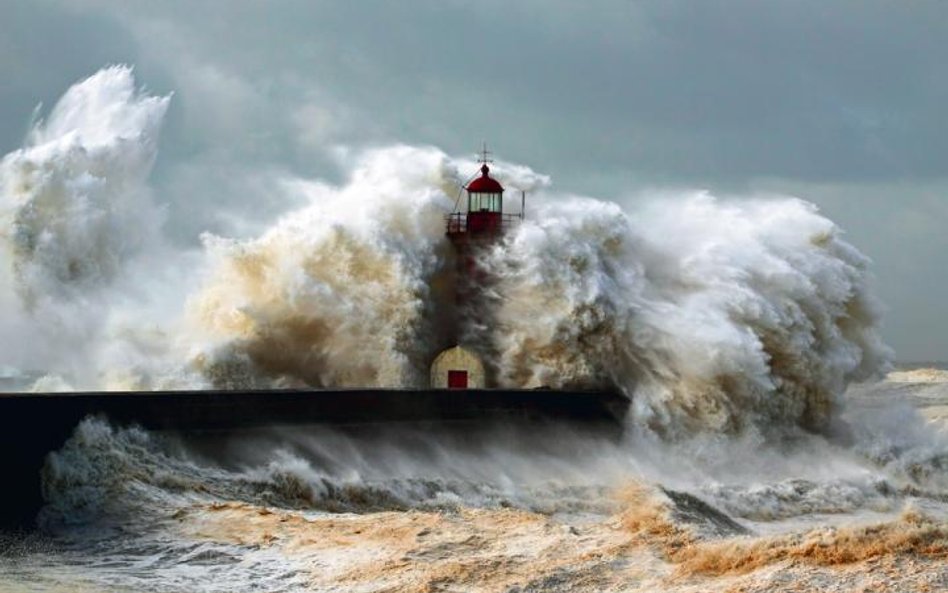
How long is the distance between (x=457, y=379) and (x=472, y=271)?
1.69 m

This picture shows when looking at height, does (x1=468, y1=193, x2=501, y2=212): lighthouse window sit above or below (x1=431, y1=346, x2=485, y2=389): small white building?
above

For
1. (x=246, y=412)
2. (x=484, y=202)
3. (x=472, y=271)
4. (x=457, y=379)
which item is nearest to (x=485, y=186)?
(x=484, y=202)

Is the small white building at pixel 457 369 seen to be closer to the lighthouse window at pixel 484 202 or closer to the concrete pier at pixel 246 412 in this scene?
the concrete pier at pixel 246 412

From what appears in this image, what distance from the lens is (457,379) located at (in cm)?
1995

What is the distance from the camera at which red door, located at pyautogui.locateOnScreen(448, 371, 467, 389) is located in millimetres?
19859

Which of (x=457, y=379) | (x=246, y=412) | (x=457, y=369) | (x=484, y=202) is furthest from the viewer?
(x=484, y=202)

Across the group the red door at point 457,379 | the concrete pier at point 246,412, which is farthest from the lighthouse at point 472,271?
the concrete pier at point 246,412

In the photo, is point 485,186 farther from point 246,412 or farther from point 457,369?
point 246,412

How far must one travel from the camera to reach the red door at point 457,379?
19859 millimetres

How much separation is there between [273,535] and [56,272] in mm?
12068

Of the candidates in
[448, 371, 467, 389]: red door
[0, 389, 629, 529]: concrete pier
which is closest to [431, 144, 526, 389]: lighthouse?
[448, 371, 467, 389]: red door

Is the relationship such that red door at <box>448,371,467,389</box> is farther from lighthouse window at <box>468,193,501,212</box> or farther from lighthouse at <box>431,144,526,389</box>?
lighthouse window at <box>468,193,501,212</box>

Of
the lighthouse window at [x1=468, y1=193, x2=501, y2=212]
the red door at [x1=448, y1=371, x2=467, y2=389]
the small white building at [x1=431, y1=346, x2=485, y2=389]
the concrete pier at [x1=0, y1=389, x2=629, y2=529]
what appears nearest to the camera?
the concrete pier at [x1=0, y1=389, x2=629, y2=529]

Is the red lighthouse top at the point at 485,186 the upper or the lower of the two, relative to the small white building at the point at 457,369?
upper
